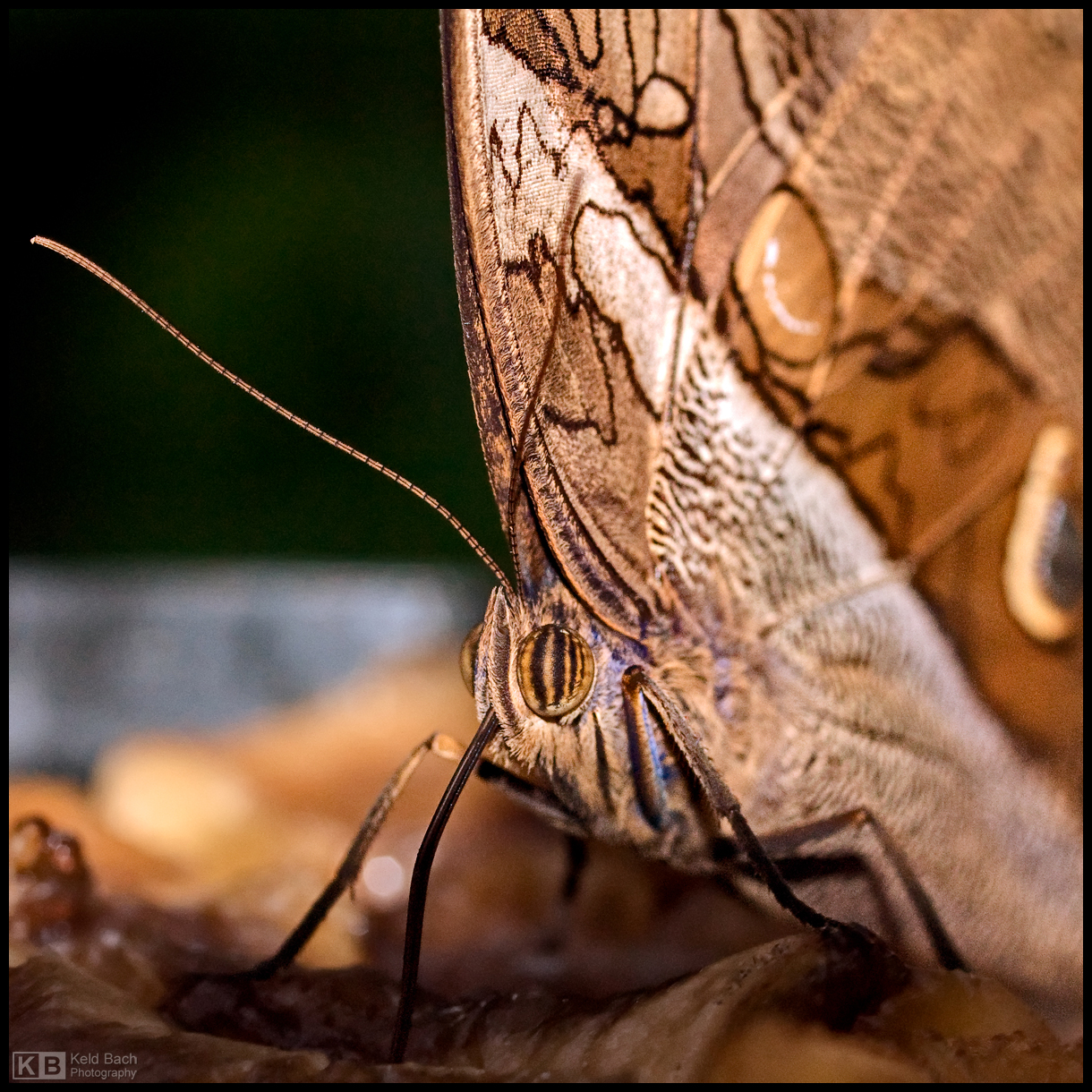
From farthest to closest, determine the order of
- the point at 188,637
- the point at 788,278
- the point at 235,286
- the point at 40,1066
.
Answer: the point at 235,286 → the point at 188,637 → the point at 788,278 → the point at 40,1066

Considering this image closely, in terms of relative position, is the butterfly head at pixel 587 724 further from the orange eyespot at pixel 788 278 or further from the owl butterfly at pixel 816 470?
the orange eyespot at pixel 788 278

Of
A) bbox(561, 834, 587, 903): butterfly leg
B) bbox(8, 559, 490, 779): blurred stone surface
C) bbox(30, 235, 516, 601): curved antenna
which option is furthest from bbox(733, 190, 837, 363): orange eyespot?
bbox(8, 559, 490, 779): blurred stone surface

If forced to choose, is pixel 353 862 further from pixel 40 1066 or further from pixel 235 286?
pixel 235 286

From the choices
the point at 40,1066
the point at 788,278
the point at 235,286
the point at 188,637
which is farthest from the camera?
the point at 235,286

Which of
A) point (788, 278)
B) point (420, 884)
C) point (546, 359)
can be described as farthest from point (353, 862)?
point (788, 278)

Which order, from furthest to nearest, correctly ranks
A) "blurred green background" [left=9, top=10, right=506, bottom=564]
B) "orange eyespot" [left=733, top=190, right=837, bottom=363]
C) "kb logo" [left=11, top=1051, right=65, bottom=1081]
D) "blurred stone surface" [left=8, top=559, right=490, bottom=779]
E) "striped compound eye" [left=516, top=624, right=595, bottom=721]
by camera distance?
"blurred green background" [left=9, top=10, right=506, bottom=564] < "blurred stone surface" [left=8, top=559, right=490, bottom=779] < "orange eyespot" [left=733, top=190, right=837, bottom=363] < "striped compound eye" [left=516, top=624, right=595, bottom=721] < "kb logo" [left=11, top=1051, right=65, bottom=1081]

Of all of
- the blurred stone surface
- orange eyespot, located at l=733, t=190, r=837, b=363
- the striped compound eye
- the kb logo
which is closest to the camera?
the kb logo

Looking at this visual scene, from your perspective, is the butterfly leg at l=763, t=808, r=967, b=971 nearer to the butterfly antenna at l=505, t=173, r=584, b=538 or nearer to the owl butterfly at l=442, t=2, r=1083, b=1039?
the owl butterfly at l=442, t=2, r=1083, b=1039
